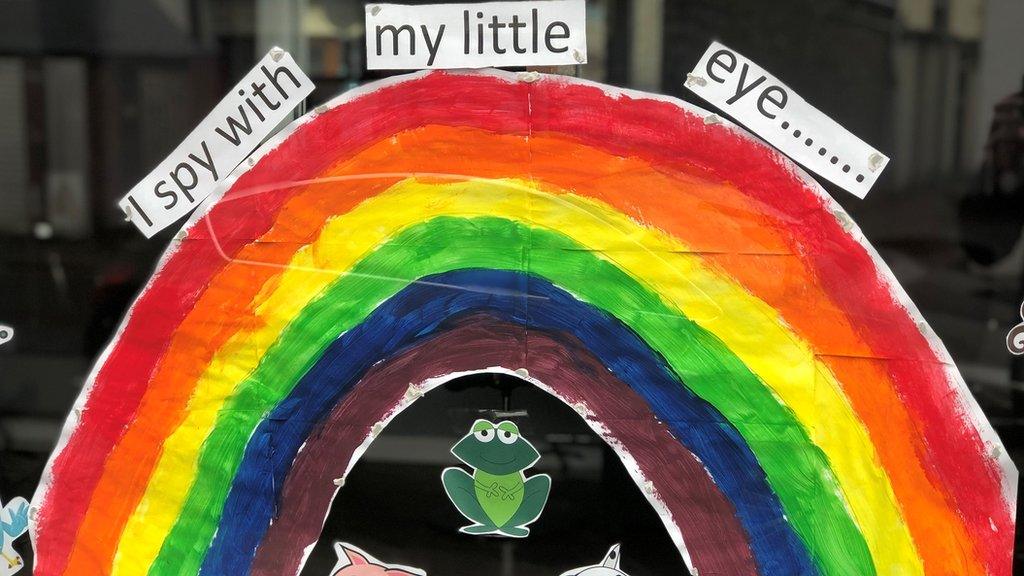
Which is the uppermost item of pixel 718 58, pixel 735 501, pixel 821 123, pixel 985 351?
pixel 718 58

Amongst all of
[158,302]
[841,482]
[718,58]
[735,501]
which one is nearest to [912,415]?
[841,482]

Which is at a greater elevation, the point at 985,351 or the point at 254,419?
the point at 985,351

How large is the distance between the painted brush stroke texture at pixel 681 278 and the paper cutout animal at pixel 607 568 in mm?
164

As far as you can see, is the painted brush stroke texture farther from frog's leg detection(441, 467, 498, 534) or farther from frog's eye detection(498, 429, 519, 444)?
frog's leg detection(441, 467, 498, 534)

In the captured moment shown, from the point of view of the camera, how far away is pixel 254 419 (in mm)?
1830

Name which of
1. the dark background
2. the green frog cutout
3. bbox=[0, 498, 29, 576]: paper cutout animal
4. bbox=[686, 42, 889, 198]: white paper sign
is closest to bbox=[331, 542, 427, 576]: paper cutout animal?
the dark background

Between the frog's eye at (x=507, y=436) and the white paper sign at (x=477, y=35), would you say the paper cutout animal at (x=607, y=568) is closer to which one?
the frog's eye at (x=507, y=436)

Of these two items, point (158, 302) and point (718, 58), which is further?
point (158, 302)

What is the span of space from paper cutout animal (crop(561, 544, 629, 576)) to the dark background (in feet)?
0.09

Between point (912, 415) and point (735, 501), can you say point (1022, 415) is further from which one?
point (735, 501)

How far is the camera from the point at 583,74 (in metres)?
1.74

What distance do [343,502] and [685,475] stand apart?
77 centimetres

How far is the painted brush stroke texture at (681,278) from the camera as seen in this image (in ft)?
5.71

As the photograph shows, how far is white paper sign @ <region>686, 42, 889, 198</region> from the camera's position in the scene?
173cm
